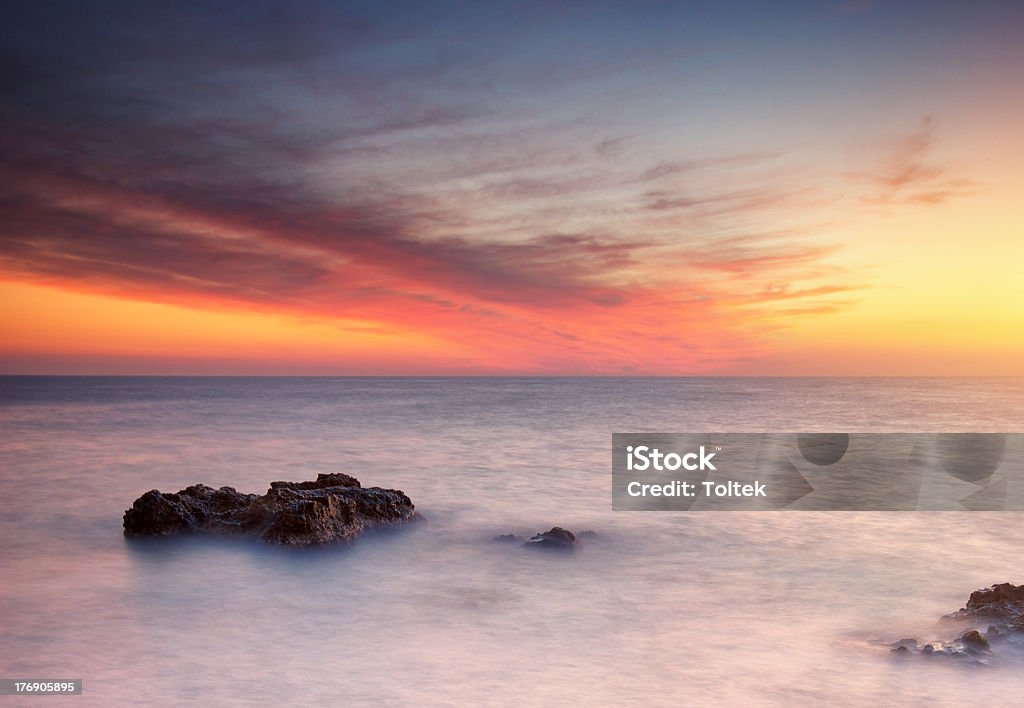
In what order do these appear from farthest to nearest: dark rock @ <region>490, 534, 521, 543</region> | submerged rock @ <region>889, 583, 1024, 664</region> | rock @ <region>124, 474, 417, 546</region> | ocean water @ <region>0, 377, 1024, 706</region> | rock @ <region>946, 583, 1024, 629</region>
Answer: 1. dark rock @ <region>490, 534, 521, 543</region>
2. rock @ <region>124, 474, 417, 546</region>
3. rock @ <region>946, 583, 1024, 629</region>
4. submerged rock @ <region>889, 583, 1024, 664</region>
5. ocean water @ <region>0, 377, 1024, 706</region>

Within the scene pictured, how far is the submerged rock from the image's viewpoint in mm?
7520

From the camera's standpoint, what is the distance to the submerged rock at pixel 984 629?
7.52 m

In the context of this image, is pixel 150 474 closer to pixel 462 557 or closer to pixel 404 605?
pixel 462 557

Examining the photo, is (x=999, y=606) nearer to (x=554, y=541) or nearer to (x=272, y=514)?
(x=554, y=541)

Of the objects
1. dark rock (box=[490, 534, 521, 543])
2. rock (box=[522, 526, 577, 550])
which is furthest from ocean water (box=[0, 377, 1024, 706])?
rock (box=[522, 526, 577, 550])

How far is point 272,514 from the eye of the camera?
12875 mm

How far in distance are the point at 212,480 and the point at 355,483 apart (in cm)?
786

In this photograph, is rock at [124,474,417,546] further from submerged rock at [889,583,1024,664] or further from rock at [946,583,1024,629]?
rock at [946,583,1024,629]

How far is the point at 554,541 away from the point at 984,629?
21.0 ft

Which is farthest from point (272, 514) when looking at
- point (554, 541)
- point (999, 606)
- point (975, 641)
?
point (999, 606)

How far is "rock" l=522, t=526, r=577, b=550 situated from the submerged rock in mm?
5503

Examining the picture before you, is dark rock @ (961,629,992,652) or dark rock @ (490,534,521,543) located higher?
dark rock @ (961,629,992,652)

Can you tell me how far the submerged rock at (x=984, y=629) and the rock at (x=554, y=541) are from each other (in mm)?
5503

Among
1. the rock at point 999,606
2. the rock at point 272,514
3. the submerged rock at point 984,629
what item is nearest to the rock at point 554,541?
the rock at point 272,514
